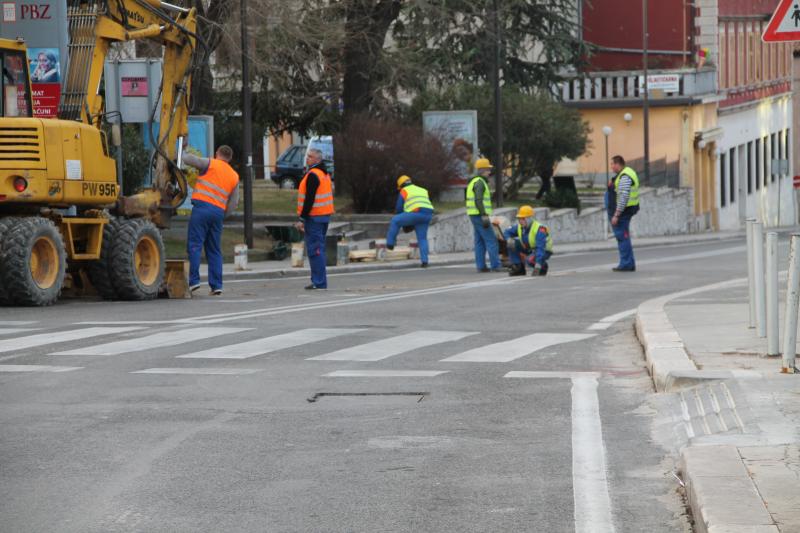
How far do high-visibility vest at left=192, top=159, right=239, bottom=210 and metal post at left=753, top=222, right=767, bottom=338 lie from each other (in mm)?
9776

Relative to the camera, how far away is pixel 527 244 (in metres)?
25.5

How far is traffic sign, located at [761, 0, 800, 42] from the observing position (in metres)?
10.5

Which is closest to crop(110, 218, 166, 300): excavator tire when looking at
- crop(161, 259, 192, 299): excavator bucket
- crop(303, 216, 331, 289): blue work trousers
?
crop(161, 259, 192, 299): excavator bucket

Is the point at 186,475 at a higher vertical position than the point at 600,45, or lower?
lower

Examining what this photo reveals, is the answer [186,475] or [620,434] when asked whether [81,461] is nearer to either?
[186,475]

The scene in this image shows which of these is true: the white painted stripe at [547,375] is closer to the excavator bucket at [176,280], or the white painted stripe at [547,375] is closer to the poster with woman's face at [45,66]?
the excavator bucket at [176,280]

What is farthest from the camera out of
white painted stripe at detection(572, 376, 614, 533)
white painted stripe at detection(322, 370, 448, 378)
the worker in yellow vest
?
the worker in yellow vest

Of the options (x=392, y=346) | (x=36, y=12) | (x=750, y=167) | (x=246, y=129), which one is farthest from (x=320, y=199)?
(x=750, y=167)

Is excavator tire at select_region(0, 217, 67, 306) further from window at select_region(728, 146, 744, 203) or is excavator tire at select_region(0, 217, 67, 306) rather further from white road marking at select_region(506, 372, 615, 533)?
window at select_region(728, 146, 744, 203)

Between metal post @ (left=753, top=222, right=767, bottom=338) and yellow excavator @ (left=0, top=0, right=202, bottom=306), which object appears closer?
metal post @ (left=753, top=222, right=767, bottom=338)

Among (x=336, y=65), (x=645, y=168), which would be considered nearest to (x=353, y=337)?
(x=336, y=65)

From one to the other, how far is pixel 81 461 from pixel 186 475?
0.68 meters

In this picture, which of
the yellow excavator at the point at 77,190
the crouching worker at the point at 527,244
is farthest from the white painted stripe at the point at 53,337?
the crouching worker at the point at 527,244

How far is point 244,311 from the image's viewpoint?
1692 cm
